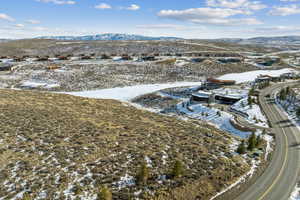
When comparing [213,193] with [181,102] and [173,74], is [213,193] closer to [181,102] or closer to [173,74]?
[181,102]

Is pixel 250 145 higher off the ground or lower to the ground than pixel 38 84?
lower

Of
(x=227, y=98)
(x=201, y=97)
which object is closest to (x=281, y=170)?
(x=201, y=97)

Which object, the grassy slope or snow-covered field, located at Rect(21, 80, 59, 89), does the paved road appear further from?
snow-covered field, located at Rect(21, 80, 59, 89)

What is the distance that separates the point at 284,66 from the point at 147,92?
79.4 metres

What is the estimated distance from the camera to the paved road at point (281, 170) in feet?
56.5

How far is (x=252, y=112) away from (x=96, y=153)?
3226 cm

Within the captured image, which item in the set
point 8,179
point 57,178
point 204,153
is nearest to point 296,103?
point 204,153

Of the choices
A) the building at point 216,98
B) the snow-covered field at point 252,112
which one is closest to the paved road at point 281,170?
the snow-covered field at point 252,112

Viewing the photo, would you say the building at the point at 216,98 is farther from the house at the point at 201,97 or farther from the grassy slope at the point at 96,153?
the grassy slope at the point at 96,153

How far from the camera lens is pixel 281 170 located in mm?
20922

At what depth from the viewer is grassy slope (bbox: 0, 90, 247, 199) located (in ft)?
52.5

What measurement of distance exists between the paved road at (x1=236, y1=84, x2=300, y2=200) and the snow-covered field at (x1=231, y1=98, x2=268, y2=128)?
5.71ft

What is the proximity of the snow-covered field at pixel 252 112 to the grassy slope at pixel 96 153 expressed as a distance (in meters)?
10.1

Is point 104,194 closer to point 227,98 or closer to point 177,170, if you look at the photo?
point 177,170
